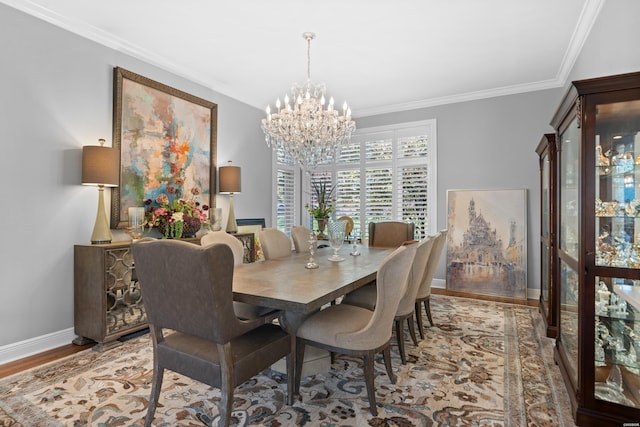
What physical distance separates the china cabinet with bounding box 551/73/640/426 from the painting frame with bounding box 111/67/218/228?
3715mm

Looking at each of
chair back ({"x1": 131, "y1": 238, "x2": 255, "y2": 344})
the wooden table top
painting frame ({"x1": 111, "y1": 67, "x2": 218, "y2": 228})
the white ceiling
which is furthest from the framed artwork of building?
chair back ({"x1": 131, "y1": 238, "x2": 255, "y2": 344})

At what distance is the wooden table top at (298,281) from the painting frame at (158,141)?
5.53ft

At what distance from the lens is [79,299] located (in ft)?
9.60

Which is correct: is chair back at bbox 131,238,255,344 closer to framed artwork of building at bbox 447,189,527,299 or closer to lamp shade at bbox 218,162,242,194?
lamp shade at bbox 218,162,242,194

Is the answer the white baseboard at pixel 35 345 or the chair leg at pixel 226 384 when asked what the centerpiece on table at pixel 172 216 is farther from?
the chair leg at pixel 226 384

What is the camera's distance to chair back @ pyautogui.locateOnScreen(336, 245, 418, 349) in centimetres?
182

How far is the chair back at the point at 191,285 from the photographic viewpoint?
4.81 feet

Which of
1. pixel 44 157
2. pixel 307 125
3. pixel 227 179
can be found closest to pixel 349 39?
pixel 307 125

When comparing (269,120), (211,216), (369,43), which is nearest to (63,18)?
(269,120)

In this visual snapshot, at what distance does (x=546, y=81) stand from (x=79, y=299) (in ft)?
19.2

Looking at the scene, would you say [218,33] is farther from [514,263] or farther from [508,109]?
[514,263]

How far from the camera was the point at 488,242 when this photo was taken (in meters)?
4.61

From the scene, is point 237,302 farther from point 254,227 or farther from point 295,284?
point 254,227

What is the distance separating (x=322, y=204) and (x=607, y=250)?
3918 mm
